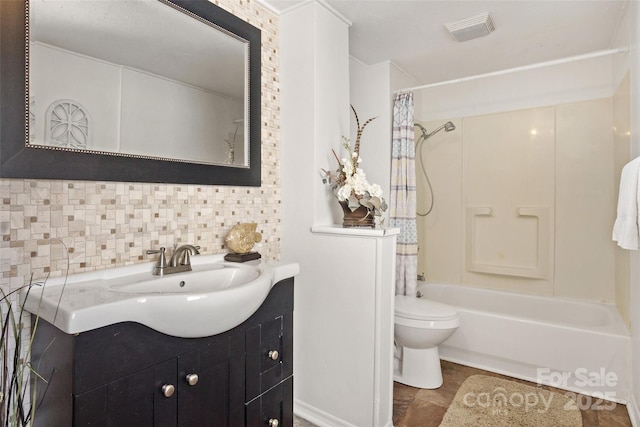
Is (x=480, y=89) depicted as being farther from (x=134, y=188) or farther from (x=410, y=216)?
(x=134, y=188)

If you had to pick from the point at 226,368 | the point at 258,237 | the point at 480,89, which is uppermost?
the point at 480,89

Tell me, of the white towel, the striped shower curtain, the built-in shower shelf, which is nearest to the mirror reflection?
the striped shower curtain

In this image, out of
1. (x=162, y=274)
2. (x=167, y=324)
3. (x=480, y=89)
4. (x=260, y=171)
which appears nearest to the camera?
(x=167, y=324)

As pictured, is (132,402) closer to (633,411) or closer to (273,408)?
(273,408)

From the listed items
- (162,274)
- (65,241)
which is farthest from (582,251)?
(65,241)

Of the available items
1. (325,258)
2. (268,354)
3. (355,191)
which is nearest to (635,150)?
(355,191)

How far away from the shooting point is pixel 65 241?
47.9 inches

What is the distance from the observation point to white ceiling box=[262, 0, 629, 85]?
2027mm

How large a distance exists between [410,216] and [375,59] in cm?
121

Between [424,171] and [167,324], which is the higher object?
[424,171]

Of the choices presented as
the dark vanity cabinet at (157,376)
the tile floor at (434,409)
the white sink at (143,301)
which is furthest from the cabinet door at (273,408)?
the tile floor at (434,409)

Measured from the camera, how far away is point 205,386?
1.23 m

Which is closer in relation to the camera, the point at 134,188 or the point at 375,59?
the point at 134,188

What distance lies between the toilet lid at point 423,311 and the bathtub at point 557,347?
30cm
